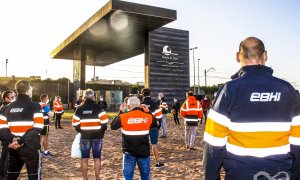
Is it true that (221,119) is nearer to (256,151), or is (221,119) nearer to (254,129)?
(254,129)

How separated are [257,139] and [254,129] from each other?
3.5 inches

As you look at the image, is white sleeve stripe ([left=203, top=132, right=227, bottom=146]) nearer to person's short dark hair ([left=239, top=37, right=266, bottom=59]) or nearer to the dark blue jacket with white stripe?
the dark blue jacket with white stripe

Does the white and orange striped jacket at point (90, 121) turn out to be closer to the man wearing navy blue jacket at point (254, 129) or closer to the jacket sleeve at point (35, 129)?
the jacket sleeve at point (35, 129)

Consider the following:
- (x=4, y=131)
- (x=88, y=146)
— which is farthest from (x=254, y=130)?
(x=88, y=146)

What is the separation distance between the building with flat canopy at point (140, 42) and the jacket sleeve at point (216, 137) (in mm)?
17587

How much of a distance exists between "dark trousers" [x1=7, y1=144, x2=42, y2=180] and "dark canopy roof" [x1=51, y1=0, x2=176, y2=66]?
15.1 m

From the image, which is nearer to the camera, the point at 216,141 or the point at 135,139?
the point at 216,141

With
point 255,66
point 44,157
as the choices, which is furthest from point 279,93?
point 44,157

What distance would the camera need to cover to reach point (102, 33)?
1013 inches

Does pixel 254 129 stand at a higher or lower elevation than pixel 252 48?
lower

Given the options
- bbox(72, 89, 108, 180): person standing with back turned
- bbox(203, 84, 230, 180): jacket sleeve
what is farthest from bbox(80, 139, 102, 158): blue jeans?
bbox(203, 84, 230, 180): jacket sleeve

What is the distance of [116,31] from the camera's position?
82.9 feet

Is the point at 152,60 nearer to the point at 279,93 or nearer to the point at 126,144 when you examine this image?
the point at 126,144

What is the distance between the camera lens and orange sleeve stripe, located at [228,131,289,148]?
2.48 meters
